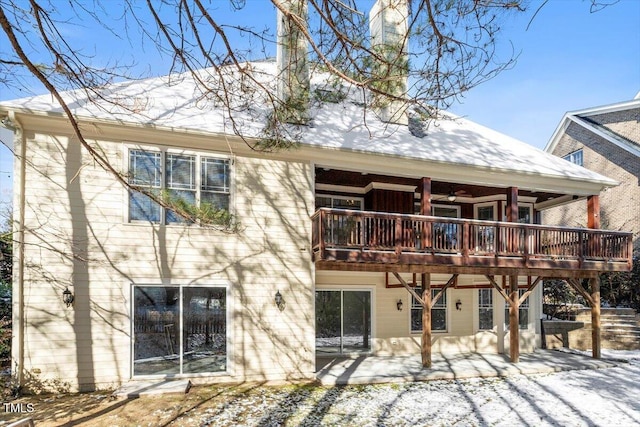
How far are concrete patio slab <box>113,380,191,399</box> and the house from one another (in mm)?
304

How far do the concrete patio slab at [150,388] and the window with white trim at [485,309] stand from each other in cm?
849

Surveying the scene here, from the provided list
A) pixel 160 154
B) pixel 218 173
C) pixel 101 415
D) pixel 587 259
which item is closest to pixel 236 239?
pixel 218 173

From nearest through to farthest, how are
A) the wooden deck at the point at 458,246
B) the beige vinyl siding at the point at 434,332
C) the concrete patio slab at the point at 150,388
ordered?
the concrete patio slab at the point at 150,388
the wooden deck at the point at 458,246
the beige vinyl siding at the point at 434,332

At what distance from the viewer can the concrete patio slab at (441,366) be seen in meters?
8.60

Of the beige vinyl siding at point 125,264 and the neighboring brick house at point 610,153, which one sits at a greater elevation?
the neighboring brick house at point 610,153

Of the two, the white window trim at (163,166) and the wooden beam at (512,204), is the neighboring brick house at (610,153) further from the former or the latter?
the white window trim at (163,166)

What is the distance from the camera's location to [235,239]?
852cm

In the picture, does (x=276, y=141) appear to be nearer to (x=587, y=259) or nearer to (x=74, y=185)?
(x=74, y=185)

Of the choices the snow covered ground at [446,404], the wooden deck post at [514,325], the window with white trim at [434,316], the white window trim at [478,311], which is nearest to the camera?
the snow covered ground at [446,404]

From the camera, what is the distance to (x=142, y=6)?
4.16 m

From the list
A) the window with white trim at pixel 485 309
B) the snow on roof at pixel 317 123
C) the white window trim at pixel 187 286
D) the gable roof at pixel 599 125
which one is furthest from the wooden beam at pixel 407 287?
the gable roof at pixel 599 125

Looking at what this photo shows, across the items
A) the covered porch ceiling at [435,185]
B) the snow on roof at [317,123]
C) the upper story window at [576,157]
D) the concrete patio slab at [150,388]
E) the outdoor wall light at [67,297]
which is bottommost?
the concrete patio slab at [150,388]

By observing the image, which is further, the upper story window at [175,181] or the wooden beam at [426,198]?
the wooden beam at [426,198]

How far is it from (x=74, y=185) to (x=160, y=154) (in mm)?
1597
